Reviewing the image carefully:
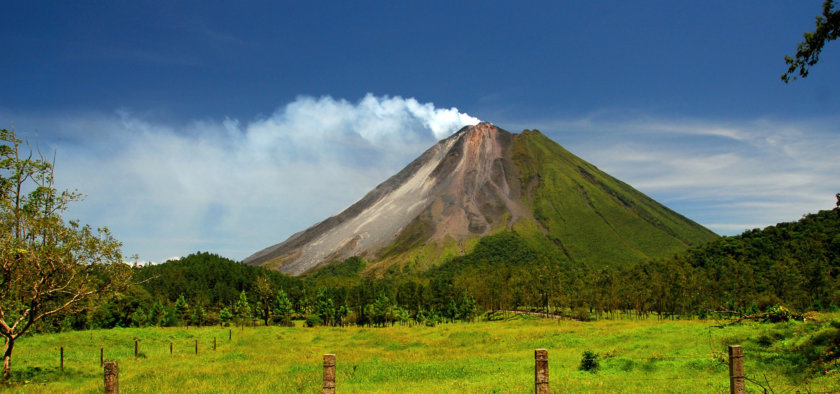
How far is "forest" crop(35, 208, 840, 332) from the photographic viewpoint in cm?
9069

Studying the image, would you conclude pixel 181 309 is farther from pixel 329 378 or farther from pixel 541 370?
pixel 541 370

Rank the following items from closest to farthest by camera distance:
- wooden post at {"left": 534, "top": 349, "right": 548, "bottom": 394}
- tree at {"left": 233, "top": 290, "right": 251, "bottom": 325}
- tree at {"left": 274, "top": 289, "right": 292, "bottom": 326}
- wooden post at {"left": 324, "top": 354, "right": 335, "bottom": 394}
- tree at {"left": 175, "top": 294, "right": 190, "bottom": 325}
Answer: wooden post at {"left": 534, "top": 349, "right": 548, "bottom": 394}, wooden post at {"left": 324, "top": 354, "right": 335, "bottom": 394}, tree at {"left": 175, "top": 294, "right": 190, "bottom": 325}, tree at {"left": 233, "top": 290, "right": 251, "bottom": 325}, tree at {"left": 274, "top": 289, "right": 292, "bottom": 326}

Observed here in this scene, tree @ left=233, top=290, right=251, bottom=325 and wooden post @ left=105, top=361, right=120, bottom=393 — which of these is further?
tree @ left=233, top=290, right=251, bottom=325

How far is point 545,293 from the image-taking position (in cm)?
12231

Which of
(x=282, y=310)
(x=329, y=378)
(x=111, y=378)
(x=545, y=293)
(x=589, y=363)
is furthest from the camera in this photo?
(x=545, y=293)

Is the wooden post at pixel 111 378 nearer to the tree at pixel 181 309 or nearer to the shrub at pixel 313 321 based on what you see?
the shrub at pixel 313 321

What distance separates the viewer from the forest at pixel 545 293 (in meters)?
90.7

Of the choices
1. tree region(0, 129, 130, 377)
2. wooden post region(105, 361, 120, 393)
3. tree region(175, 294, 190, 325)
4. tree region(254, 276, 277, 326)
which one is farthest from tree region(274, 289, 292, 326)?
wooden post region(105, 361, 120, 393)

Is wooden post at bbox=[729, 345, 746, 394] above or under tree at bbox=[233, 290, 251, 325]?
above

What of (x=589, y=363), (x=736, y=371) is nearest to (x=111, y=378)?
(x=736, y=371)

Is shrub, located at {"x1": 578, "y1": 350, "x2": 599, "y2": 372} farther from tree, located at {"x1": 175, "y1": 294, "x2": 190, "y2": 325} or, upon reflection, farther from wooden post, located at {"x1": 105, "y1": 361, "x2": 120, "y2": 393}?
tree, located at {"x1": 175, "y1": 294, "x2": 190, "y2": 325}

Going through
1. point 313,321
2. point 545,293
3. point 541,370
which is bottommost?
point 313,321

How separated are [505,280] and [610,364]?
116646mm

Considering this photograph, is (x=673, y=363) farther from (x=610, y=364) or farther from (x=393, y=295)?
(x=393, y=295)
